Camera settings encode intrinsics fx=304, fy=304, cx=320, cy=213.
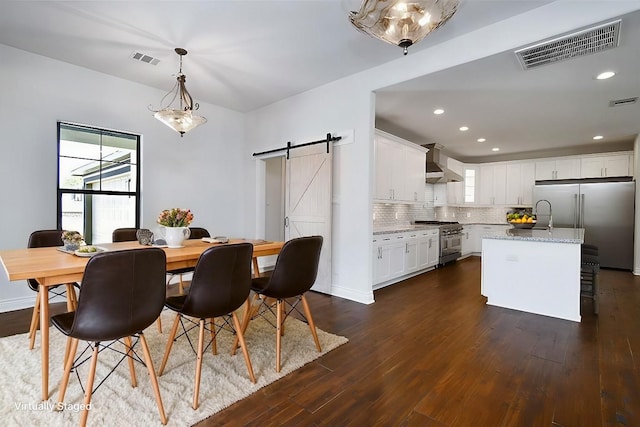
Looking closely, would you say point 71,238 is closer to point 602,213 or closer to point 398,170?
point 398,170

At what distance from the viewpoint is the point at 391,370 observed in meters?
2.25

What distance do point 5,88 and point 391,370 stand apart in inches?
194

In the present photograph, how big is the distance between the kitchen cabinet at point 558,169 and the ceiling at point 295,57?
5.59ft

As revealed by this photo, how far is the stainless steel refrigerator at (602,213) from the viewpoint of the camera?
595 cm

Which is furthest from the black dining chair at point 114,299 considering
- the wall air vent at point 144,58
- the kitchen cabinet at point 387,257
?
the kitchen cabinet at point 387,257

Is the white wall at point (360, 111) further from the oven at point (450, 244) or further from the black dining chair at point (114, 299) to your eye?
the oven at point (450, 244)

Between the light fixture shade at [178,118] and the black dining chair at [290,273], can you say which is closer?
the black dining chair at [290,273]

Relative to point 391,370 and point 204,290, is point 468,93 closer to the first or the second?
point 391,370

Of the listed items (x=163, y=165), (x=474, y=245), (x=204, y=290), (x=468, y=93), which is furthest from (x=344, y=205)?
(x=474, y=245)

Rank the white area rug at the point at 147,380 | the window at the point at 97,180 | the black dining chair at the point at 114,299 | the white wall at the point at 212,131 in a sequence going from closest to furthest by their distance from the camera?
1. the black dining chair at the point at 114,299
2. the white area rug at the point at 147,380
3. the white wall at the point at 212,131
4. the window at the point at 97,180

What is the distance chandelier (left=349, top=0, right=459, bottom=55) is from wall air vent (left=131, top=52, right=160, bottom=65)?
2783mm

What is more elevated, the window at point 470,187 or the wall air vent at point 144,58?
the wall air vent at point 144,58

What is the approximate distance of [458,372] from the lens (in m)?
2.22

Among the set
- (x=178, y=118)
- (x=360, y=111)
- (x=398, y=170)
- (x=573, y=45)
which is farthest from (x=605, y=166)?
(x=178, y=118)
